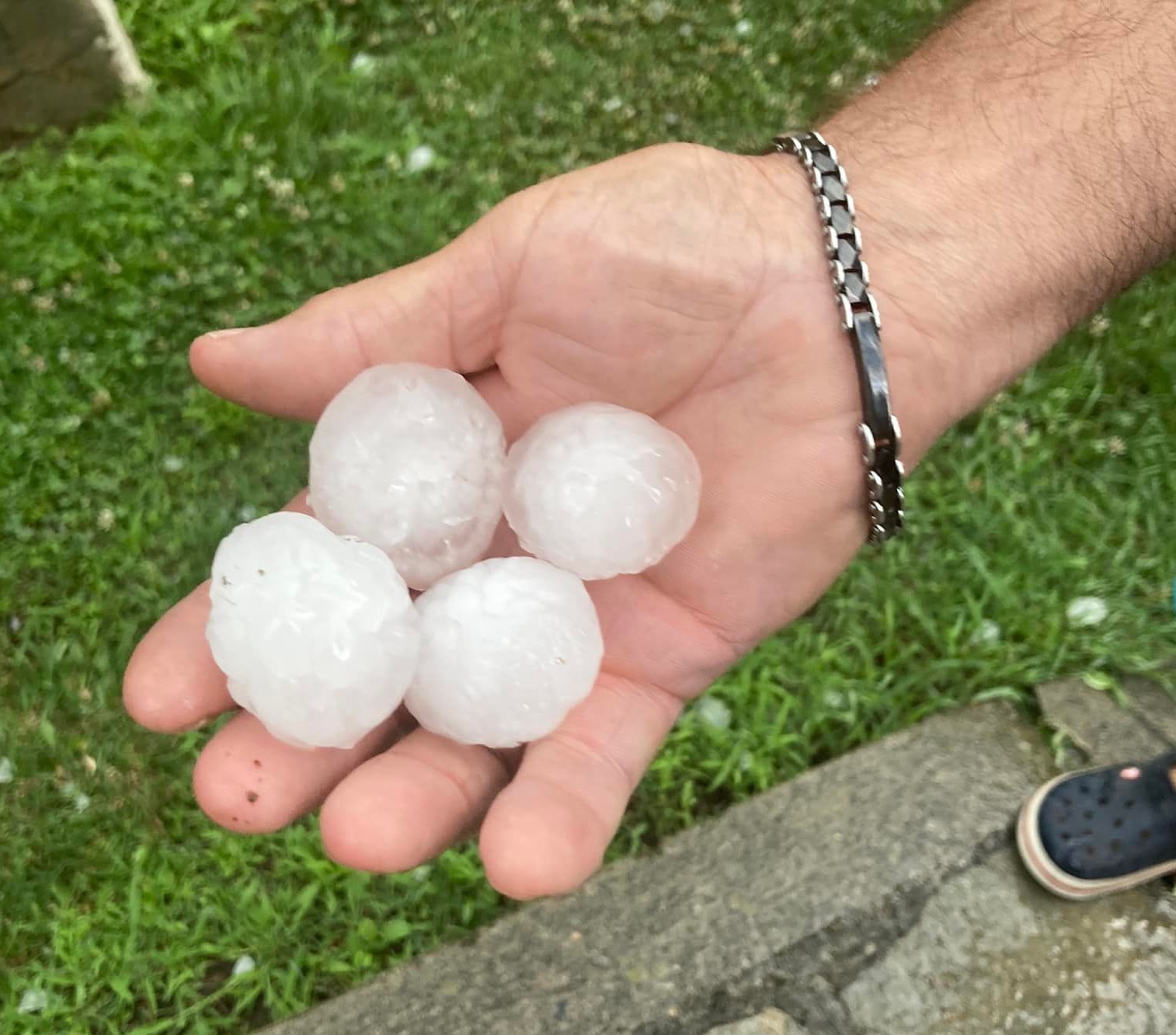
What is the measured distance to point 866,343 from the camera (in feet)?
5.30

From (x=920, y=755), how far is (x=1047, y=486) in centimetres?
69

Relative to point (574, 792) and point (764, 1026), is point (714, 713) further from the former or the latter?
point (574, 792)

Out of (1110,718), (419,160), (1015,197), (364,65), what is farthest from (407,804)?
(364,65)

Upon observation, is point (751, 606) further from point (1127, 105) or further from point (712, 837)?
point (1127, 105)

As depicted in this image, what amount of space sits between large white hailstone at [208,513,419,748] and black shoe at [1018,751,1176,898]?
120 cm

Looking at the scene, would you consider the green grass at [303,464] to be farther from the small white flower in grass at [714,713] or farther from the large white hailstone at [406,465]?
the large white hailstone at [406,465]

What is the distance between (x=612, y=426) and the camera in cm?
157

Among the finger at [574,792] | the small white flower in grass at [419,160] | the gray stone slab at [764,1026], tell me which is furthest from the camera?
the small white flower in grass at [419,160]

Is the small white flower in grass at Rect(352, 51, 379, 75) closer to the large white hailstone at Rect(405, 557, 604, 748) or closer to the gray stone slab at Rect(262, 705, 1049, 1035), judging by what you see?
the large white hailstone at Rect(405, 557, 604, 748)

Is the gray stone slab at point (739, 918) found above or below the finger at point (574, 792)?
below

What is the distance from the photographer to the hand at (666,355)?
1.61 m

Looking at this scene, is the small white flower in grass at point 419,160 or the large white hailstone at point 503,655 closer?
the large white hailstone at point 503,655

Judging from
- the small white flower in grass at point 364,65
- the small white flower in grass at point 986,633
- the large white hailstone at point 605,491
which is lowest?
the small white flower in grass at point 986,633

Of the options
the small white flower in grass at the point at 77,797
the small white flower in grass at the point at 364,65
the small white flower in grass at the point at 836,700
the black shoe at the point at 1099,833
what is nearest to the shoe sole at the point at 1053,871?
the black shoe at the point at 1099,833
